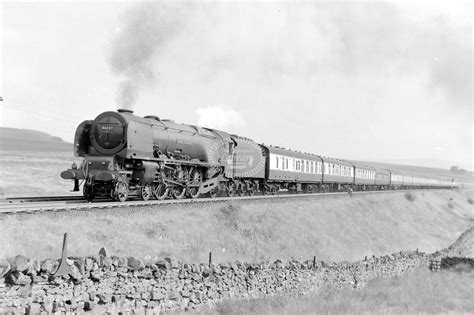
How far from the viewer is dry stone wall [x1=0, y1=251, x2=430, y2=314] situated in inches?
314

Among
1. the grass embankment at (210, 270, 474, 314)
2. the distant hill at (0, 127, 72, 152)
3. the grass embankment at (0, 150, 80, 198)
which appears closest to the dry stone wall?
the grass embankment at (210, 270, 474, 314)

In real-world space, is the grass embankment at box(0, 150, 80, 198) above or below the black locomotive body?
below

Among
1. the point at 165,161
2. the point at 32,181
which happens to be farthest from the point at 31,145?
the point at 165,161

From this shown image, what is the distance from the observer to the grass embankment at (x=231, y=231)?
1355 centimetres

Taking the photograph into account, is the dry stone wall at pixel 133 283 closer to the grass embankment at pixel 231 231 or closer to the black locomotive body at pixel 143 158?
the grass embankment at pixel 231 231

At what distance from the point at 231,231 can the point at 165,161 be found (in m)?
4.44

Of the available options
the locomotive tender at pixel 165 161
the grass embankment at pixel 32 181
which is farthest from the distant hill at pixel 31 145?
the locomotive tender at pixel 165 161

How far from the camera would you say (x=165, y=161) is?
19516 millimetres

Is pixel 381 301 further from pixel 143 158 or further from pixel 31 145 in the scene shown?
pixel 31 145

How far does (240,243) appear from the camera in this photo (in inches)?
763

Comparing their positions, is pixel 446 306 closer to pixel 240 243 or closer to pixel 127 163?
pixel 240 243

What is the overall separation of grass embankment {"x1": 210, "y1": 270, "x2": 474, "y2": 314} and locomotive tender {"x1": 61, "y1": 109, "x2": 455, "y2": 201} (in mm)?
7999

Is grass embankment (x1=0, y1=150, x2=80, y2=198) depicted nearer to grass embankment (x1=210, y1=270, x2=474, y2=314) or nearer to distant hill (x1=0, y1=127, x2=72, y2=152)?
grass embankment (x1=210, y1=270, x2=474, y2=314)

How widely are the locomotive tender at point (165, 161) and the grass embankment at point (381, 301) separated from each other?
7999mm
